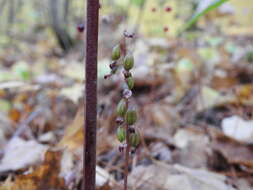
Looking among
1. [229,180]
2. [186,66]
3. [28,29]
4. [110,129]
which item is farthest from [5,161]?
[28,29]

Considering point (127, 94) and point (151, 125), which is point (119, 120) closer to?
point (127, 94)

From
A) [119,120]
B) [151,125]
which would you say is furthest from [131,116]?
[151,125]

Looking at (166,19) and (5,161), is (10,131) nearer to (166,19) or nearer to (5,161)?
(5,161)

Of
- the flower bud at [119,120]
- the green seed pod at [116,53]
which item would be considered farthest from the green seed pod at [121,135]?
the green seed pod at [116,53]

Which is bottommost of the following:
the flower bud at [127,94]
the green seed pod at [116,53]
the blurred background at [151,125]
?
the blurred background at [151,125]

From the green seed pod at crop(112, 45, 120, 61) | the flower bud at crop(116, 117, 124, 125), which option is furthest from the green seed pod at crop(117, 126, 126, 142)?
the green seed pod at crop(112, 45, 120, 61)

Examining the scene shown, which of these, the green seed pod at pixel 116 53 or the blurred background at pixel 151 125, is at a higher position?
the green seed pod at pixel 116 53

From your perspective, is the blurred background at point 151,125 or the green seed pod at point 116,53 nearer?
the green seed pod at point 116,53

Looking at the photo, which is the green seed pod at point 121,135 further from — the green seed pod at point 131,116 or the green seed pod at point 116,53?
the green seed pod at point 116,53

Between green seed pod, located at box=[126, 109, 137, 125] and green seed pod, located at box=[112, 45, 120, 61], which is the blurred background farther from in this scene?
green seed pod, located at box=[126, 109, 137, 125]
